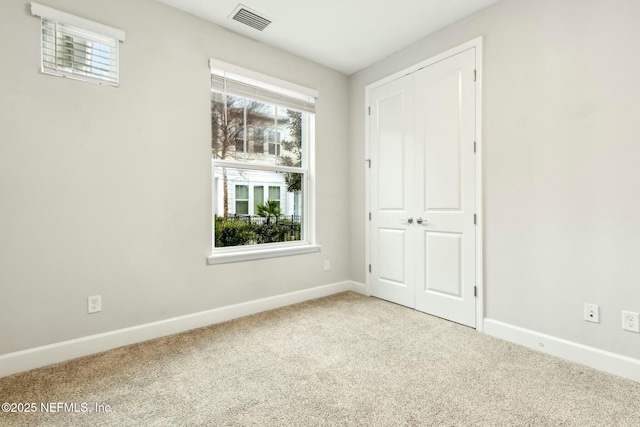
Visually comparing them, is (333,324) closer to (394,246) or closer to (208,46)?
(394,246)

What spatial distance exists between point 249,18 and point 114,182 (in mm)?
1722

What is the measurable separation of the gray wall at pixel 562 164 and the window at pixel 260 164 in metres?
1.76

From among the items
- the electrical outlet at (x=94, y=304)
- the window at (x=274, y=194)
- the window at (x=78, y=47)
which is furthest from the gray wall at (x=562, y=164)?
the electrical outlet at (x=94, y=304)

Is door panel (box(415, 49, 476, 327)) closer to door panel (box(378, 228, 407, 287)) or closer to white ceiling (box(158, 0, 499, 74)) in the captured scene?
door panel (box(378, 228, 407, 287))

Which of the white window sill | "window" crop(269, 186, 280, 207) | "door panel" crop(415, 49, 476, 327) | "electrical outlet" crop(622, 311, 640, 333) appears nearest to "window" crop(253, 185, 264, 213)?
"window" crop(269, 186, 280, 207)

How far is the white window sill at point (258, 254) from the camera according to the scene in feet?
9.07

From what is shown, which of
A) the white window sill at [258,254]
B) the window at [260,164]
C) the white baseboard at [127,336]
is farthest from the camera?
the window at [260,164]

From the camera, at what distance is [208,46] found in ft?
8.84

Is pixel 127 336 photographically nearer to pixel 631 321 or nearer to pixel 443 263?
pixel 443 263

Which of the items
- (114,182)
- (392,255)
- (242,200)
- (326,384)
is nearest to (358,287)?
(392,255)

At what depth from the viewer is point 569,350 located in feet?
6.81

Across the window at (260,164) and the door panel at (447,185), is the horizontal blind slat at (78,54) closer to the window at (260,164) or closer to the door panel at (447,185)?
the window at (260,164)

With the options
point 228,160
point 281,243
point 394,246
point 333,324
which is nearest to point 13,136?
point 228,160

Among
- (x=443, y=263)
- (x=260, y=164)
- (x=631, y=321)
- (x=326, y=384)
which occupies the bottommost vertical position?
(x=326, y=384)
